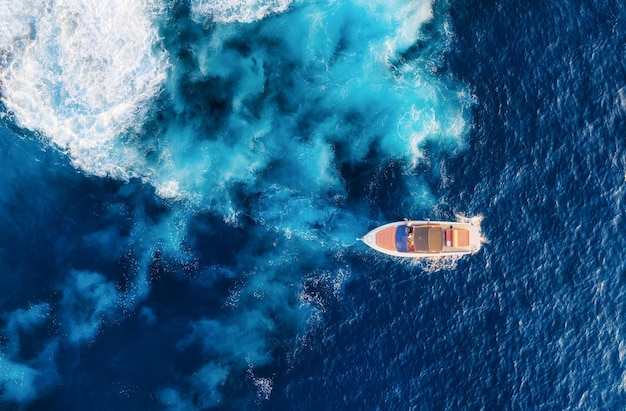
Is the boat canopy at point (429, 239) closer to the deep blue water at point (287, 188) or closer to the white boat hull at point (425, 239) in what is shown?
the white boat hull at point (425, 239)

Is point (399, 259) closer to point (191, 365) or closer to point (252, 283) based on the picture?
point (252, 283)

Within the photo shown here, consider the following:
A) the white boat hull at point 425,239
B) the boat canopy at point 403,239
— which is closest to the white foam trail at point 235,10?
the white boat hull at point 425,239

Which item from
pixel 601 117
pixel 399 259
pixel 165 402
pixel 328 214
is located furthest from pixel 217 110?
pixel 601 117

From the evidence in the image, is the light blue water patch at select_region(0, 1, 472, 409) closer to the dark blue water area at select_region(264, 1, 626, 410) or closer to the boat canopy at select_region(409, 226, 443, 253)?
the boat canopy at select_region(409, 226, 443, 253)

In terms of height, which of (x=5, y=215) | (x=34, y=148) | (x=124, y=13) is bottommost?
(x=5, y=215)

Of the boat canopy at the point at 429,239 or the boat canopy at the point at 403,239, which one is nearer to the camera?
the boat canopy at the point at 429,239

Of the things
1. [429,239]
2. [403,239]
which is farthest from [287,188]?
[429,239]

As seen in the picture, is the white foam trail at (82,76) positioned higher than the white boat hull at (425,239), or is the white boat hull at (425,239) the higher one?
the white foam trail at (82,76)
